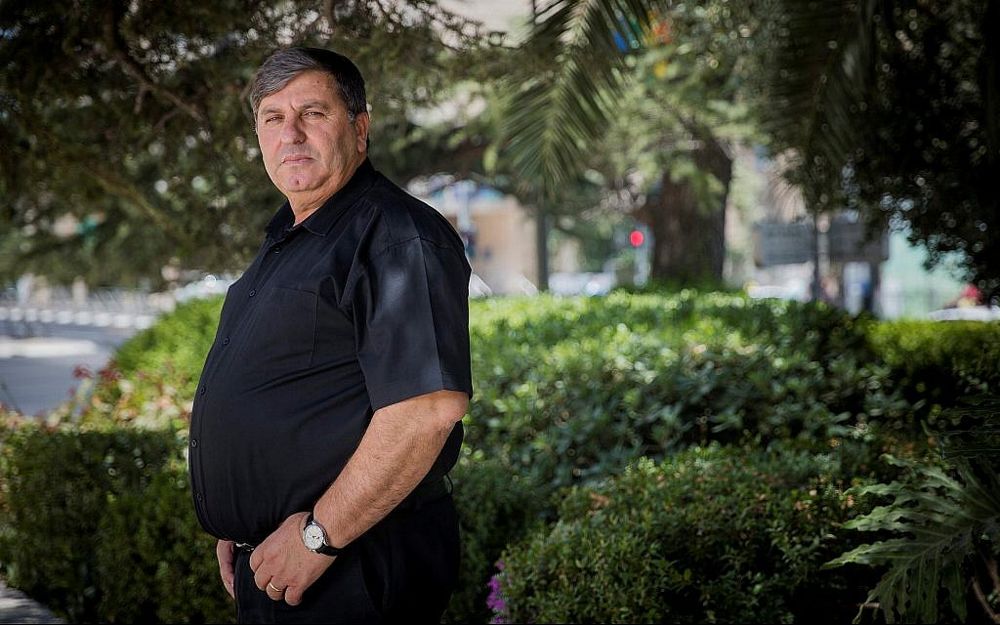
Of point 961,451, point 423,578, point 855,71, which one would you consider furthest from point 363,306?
point 855,71

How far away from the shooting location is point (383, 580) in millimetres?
2490

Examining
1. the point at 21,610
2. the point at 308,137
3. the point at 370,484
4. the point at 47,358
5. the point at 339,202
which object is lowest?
the point at 21,610

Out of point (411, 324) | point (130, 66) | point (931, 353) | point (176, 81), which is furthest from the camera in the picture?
point (931, 353)

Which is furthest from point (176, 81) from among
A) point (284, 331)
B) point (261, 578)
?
point (261, 578)

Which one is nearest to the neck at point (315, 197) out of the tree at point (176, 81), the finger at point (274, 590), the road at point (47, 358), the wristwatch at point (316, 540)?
the wristwatch at point (316, 540)

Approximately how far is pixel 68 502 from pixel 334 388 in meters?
3.22

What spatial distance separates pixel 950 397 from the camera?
21.1 feet

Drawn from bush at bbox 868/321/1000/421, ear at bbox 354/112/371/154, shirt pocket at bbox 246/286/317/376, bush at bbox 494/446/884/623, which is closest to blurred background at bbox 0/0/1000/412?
bush at bbox 868/321/1000/421

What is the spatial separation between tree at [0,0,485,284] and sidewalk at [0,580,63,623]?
82.8 inches

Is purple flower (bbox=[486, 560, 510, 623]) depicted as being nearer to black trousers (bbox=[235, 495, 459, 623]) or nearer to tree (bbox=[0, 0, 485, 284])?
black trousers (bbox=[235, 495, 459, 623])

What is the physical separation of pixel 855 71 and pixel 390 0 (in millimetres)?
2865

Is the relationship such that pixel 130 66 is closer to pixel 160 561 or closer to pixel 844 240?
pixel 160 561

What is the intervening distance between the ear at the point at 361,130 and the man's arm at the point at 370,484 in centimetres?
68

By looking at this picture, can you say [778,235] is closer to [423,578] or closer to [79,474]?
[79,474]
